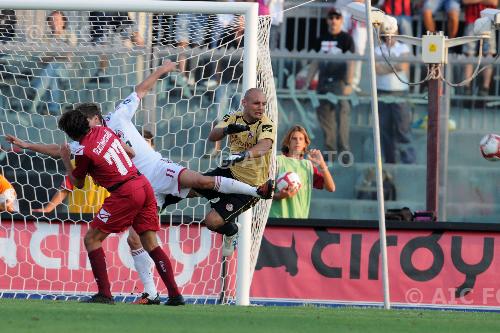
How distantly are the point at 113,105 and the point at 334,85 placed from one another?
8.53ft

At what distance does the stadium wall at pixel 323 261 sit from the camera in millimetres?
12703

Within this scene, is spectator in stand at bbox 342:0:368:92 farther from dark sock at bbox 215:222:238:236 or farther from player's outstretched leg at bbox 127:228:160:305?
player's outstretched leg at bbox 127:228:160:305

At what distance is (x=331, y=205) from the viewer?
48.9 ft

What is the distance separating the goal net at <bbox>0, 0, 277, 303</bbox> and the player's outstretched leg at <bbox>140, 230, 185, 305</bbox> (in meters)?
1.61

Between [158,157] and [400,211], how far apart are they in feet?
10.4

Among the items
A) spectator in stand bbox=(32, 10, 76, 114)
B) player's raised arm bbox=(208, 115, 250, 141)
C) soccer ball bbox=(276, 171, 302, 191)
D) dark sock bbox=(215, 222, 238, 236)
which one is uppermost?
spectator in stand bbox=(32, 10, 76, 114)

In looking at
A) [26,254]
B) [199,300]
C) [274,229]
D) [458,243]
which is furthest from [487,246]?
[26,254]

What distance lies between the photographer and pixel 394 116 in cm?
1514

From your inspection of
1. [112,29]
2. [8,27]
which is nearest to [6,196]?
[8,27]

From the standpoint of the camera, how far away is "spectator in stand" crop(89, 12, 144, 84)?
43.8 ft

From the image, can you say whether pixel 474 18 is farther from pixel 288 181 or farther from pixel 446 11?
pixel 288 181

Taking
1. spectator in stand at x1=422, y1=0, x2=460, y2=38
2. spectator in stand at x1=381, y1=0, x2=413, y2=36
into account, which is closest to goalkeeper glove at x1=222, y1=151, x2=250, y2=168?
spectator in stand at x1=381, y1=0, x2=413, y2=36

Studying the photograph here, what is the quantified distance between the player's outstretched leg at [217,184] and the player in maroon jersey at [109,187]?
2.87 ft

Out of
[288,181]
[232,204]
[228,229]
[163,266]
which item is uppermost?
[288,181]
